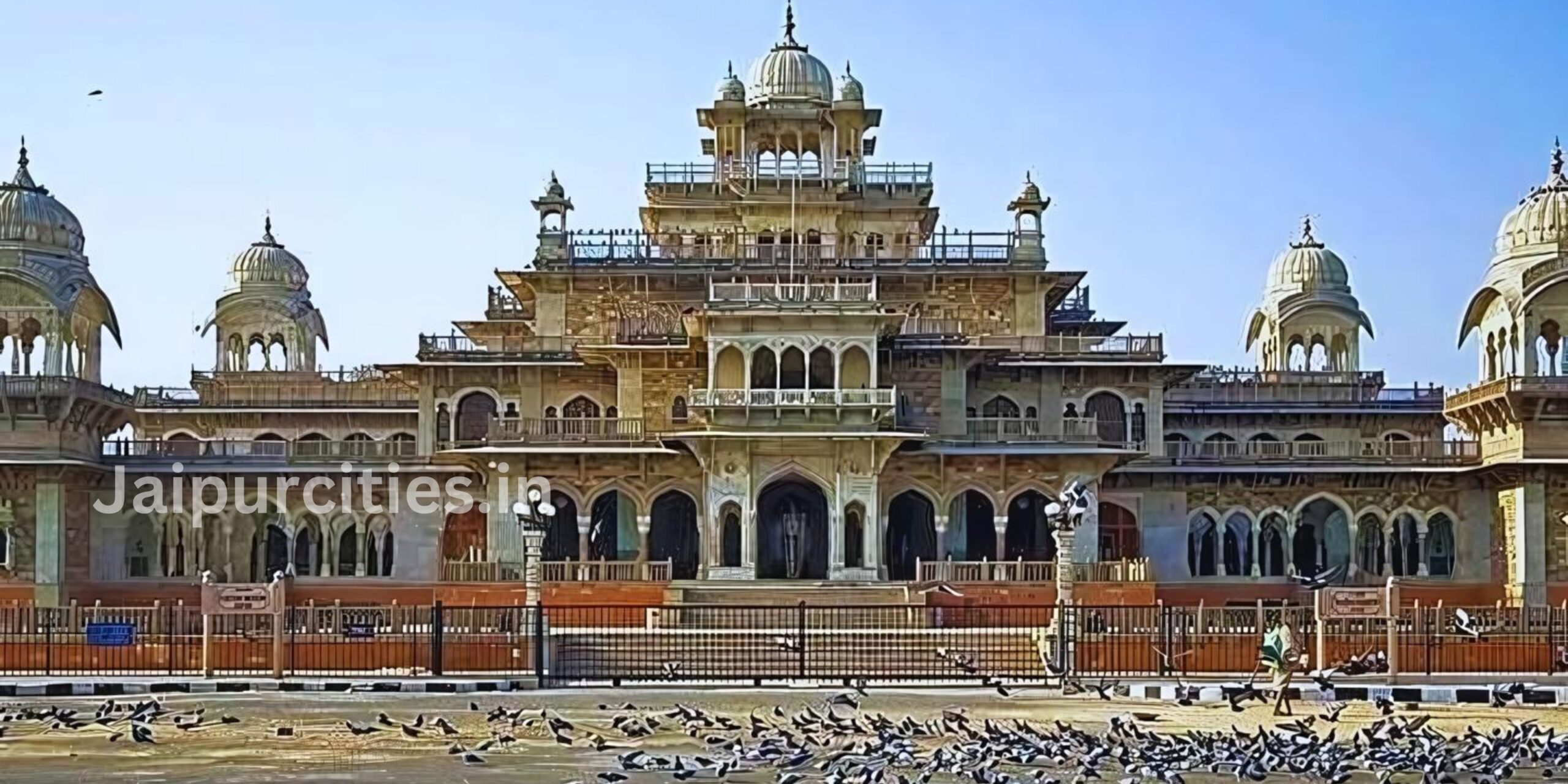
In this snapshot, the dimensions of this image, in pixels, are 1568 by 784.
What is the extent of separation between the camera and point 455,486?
4722cm

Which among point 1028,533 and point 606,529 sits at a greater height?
point 606,529

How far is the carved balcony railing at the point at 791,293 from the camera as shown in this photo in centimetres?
4325

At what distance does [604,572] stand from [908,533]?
814 cm

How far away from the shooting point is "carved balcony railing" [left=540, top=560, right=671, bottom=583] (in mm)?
41281

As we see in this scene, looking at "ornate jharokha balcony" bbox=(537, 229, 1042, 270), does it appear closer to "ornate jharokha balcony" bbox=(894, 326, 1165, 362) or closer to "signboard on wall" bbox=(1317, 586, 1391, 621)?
"ornate jharokha balcony" bbox=(894, 326, 1165, 362)

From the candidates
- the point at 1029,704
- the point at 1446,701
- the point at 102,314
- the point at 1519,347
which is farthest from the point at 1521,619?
the point at 102,314

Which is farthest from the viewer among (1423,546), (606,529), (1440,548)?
(1440,548)

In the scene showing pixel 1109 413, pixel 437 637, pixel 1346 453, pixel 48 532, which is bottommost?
pixel 437 637

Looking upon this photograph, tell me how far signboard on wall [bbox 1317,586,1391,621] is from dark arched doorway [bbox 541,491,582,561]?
20874 millimetres

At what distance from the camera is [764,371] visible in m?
44.2

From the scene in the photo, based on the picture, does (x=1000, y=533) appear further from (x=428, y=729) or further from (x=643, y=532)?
(x=428, y=729)

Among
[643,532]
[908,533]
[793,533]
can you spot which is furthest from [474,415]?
[908,533]

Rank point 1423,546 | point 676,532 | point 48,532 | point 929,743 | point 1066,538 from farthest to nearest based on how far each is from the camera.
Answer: point 1423,546 < point 676,532 < point 48,532 < point 1066,538 < point 929,743

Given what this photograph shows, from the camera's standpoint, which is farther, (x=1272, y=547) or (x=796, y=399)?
(x=1272, y=547)
